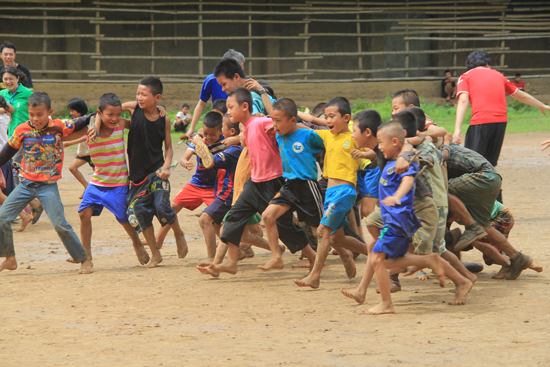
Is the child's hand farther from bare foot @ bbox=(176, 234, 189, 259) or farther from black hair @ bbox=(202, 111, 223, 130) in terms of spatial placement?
bare foot @ bbox=(176, 234, 189, 259)

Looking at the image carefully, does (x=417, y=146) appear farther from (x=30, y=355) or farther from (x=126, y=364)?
(x=30, y=355)

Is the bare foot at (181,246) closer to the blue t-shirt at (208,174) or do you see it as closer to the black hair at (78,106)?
the blue t-shirt at (208,174)

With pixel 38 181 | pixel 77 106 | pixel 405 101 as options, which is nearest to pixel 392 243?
pixel 405 101

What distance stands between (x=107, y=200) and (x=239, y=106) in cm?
148

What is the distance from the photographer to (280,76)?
67.8ft

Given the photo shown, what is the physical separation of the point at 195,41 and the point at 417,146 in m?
17.1

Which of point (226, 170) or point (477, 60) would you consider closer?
point (226, 170)

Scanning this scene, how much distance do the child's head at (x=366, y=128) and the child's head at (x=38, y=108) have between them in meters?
2.72

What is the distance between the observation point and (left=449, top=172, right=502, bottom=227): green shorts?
4.95 m

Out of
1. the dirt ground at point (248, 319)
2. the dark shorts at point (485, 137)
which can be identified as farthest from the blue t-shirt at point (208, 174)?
the dark shorts at point (485, 137)

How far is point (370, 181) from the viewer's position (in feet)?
17.1

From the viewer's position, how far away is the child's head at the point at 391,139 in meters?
4.21

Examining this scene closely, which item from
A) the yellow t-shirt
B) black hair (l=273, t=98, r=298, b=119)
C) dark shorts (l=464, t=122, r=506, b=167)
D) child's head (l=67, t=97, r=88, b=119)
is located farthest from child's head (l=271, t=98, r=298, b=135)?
child's head (l=67, t=97, r=88, b=119)

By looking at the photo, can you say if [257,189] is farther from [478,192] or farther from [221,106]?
[478,192]
